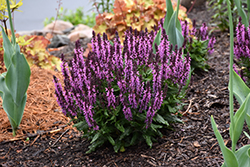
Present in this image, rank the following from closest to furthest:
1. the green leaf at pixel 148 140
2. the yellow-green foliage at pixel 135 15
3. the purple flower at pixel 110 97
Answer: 1. the purple flower at pixel 110 97
2. the green leaf at pixel 148 140
3. the yellow-green foliage at pixel 135 15

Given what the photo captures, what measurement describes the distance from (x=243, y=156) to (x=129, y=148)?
981mm

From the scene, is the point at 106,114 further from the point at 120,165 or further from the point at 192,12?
the point at 192,12

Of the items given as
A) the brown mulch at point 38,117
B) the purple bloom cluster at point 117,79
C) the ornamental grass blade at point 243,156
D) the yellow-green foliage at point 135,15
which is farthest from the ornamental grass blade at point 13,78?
the yellow-green foliage at point 135,15

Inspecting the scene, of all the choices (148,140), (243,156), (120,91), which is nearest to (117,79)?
(120,91)

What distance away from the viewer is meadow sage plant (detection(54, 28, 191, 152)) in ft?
6.20

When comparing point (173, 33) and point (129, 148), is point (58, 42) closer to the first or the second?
point (173, 33)

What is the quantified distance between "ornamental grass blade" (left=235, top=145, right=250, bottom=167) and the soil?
1.66 ft

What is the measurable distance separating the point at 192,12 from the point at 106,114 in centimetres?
586

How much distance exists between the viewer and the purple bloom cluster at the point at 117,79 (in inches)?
73.9

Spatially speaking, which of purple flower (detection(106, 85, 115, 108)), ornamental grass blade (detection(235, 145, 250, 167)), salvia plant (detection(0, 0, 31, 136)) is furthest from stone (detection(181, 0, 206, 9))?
ornamental grass blade (detection(235, 145, 250, 167))

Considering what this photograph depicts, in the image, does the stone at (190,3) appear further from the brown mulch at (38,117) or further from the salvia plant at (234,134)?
the salvia plant at (234,134)

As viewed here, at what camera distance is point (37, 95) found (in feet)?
10.6

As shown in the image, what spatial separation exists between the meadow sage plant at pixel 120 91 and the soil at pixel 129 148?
13 centimetres

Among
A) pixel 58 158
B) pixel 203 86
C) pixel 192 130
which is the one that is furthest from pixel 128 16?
pixel 58 158
